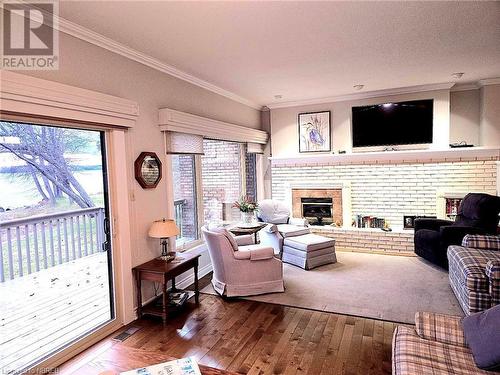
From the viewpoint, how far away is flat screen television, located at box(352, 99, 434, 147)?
5.11 meters

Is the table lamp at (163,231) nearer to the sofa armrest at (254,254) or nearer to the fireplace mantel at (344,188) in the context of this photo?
the sofa armrest at (254,254)

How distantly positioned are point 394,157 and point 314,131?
55.1 inches

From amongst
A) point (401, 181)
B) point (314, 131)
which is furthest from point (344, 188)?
point (314, 131)

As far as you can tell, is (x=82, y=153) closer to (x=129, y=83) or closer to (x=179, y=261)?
(x=129, y=83)

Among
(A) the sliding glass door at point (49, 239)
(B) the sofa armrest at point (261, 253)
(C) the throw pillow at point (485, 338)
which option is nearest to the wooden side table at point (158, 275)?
(A) the sliding glass door at point (49, 239)

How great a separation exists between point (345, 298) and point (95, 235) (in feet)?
9.71

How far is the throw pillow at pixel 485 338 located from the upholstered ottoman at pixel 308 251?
8.82 feet

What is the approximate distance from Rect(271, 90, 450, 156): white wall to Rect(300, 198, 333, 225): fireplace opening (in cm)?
92

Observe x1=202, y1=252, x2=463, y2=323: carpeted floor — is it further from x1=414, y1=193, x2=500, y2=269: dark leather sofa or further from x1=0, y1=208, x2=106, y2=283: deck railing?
x1=0, y1=208, x2=106, y2=283: deck railing

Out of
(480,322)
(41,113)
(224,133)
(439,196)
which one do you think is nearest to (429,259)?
(439,196)

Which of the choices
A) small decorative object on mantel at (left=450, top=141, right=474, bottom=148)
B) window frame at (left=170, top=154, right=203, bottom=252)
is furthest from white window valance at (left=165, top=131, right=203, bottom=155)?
small decorative object on mantel at (left=450, top=141, right=474, bottom=148)

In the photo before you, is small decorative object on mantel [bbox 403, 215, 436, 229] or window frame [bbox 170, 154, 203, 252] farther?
small decorative object on mantel [bbox 403, 215, 436, 229]

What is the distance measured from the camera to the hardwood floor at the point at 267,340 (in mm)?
2445

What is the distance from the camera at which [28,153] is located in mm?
2564
